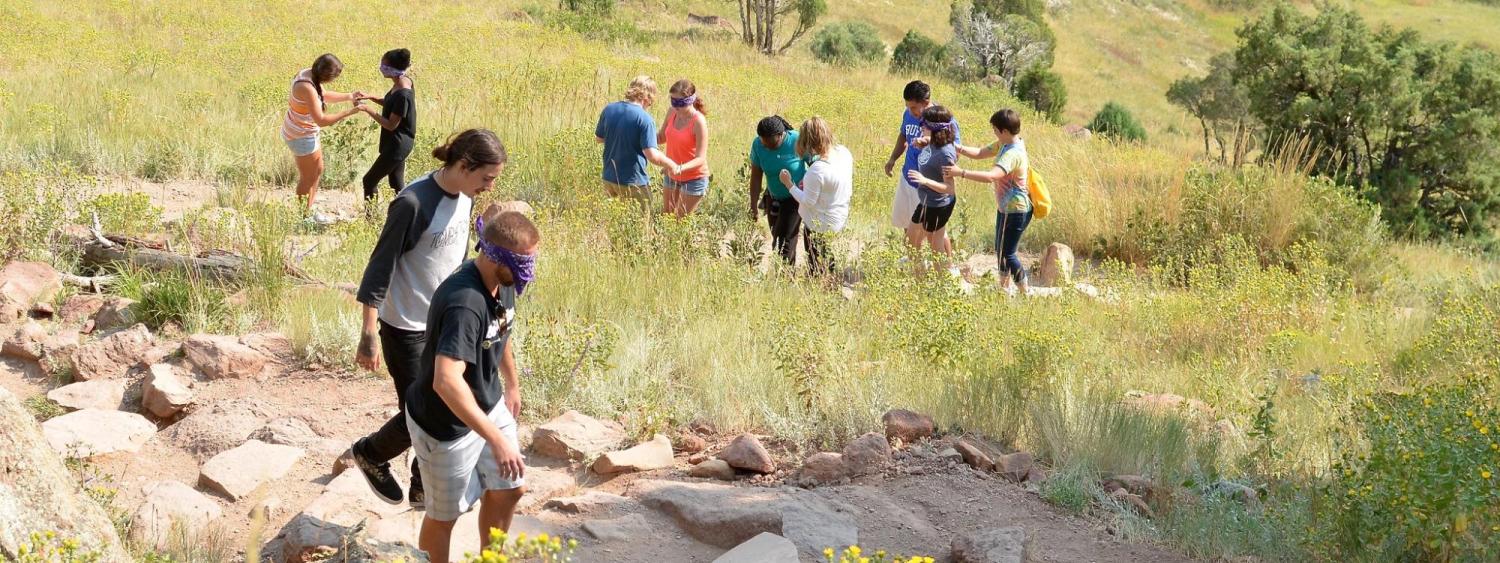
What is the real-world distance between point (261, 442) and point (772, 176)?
391 cm

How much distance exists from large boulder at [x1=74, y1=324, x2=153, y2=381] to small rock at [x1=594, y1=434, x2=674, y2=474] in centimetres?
257

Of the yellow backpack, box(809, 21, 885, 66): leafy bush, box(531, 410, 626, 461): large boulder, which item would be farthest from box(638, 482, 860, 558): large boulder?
box(809, 21, 885, 66): leafy bush

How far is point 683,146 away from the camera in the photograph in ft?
26.9

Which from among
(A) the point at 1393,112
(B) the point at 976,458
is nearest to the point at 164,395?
(B) the point at 976,458

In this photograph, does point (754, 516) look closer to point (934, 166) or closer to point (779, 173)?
point (779, 173)

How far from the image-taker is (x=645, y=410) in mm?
5242

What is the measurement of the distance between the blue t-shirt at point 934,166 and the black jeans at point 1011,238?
0.41m

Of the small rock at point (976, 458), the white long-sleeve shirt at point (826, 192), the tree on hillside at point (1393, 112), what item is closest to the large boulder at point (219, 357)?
the white long-sleeve shirt at point (826, 192)

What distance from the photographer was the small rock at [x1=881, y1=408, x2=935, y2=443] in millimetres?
5133

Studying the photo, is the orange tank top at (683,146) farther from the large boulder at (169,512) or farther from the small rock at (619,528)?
the large boulder at (169,512)

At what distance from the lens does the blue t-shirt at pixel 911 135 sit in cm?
805

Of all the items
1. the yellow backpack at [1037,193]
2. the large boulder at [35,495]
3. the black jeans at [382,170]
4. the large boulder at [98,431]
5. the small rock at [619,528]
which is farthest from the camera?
the black jeans at [382,170]

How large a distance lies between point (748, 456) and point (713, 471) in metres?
0.16

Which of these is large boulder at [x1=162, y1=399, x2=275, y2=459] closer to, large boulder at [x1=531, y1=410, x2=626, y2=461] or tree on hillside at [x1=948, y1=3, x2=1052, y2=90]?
large boulder at [x1=531, y1=410, x2=626, y2=461]
